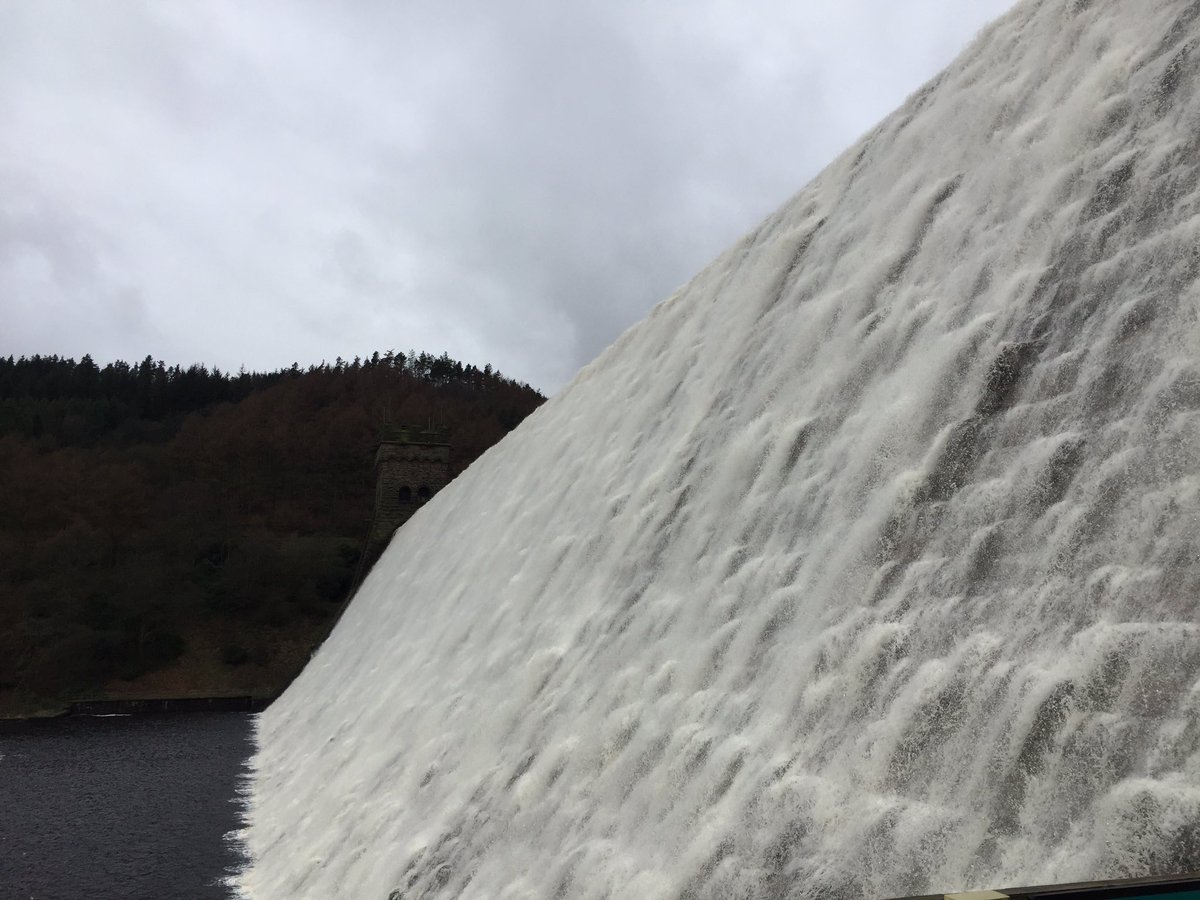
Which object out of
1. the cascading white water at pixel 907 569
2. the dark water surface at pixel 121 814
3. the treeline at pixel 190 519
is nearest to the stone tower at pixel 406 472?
the treeline at pixel 190 519

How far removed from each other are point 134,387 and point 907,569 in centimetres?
7175

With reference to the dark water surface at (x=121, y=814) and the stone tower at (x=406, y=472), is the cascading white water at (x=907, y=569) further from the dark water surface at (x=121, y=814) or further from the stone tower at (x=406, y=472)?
the stone tower at (x=406, y=472)

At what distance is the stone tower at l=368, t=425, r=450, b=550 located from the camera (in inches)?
1118

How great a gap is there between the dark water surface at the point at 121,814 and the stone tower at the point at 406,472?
11563 millimetres

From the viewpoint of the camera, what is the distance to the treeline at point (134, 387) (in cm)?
5422

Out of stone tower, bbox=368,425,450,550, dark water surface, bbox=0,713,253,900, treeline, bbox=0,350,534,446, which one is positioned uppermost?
treeline, bbox=0,350,534,446

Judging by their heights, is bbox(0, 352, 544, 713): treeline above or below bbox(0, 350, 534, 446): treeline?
below

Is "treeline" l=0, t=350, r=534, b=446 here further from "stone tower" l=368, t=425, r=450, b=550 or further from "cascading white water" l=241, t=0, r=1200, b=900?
"cascading white water" l=241, t=0, r=1200, b=900

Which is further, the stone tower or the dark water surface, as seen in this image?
the stone tower

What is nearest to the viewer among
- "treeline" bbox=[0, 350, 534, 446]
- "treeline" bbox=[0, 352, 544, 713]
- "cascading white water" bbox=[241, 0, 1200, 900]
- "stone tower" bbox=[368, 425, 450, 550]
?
"cascading white water" bbox=[241, 0, 1200, 900]

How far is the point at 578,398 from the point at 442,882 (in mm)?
6320

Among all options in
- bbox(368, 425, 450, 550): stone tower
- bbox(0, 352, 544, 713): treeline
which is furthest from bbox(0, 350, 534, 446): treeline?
bbox(368, 425, 450, 550): stone tower

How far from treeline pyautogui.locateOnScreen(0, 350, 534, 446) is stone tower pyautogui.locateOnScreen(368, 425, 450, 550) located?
2920 centimetres

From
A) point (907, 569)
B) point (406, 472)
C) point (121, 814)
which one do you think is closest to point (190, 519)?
point (406, 472)
